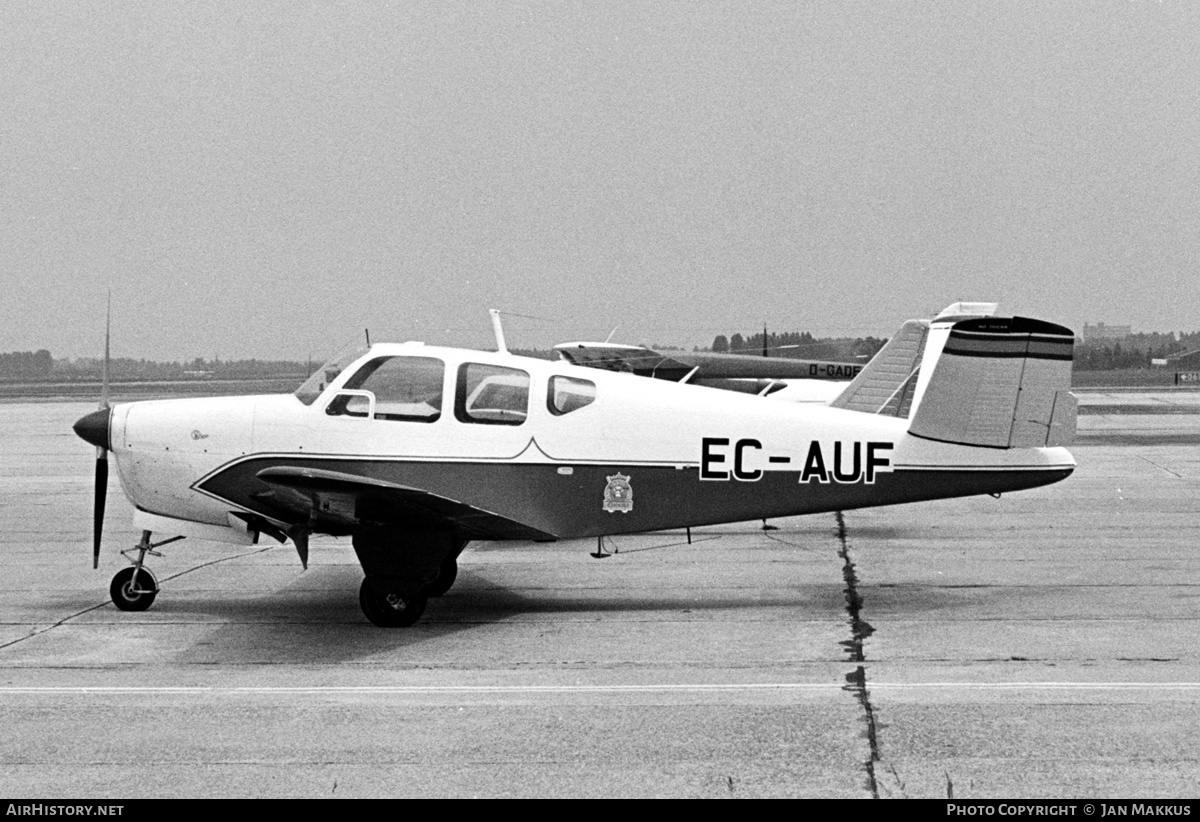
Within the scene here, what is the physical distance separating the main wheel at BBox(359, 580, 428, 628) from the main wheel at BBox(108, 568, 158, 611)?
209 centimetres

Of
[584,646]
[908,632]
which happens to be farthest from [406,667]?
[908,632]

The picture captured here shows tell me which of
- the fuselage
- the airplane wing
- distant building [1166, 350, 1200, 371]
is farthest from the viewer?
distant building [1166, 350, 1200, 371]

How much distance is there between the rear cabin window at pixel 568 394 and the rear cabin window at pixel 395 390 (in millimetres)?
878

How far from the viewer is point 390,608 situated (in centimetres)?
973

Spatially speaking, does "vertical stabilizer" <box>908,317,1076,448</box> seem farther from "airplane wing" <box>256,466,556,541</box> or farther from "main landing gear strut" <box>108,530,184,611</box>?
"main landing gear strut" <box>108,530,184,611</box>

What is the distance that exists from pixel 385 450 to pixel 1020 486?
5045mm

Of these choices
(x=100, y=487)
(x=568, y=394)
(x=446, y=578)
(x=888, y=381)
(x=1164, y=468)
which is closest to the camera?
(x=568, y=394)

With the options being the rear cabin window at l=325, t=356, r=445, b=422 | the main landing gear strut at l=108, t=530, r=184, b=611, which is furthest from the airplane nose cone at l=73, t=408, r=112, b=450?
the rear cabin window at l=325, t=356, r=445, b=422

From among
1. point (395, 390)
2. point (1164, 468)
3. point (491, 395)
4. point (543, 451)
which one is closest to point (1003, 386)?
point (543, 451)

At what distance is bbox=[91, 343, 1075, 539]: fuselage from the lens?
10016 mm

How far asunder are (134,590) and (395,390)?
2.80m

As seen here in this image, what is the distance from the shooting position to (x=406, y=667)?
27.8 ft

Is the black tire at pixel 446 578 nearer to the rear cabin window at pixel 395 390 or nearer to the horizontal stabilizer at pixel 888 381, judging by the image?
the rear cabin window at pixel 395 390

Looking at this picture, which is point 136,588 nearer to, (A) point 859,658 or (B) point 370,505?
(B) point 370,505
